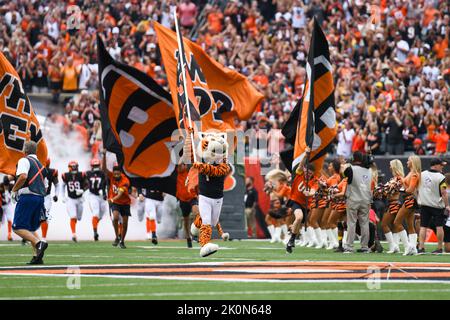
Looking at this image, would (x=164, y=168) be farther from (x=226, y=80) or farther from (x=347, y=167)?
(x=347, y=167)

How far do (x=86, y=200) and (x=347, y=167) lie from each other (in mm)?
10749

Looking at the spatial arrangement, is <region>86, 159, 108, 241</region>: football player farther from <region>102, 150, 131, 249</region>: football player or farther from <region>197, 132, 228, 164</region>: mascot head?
<region>197, 132, 228, 164</region>: mascot head

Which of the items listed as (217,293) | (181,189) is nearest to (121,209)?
(181,189)

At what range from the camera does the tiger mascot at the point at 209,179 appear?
16.3 metres

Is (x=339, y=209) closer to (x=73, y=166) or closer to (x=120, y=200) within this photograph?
(x=120, y=200)

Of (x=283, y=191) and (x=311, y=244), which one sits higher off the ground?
(x=283, y=191)

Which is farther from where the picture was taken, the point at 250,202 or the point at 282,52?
the point at 282,52

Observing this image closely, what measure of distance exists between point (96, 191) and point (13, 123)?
7.72m

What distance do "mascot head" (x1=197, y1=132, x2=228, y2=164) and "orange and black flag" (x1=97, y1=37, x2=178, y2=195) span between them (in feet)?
19.3

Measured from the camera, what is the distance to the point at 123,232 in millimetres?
23250

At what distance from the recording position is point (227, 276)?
14.0 metres

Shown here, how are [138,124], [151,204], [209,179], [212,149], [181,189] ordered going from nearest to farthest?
1. [212,149]
2. [209,179]
3. [138,124]
4. [181,189]
5. [151,204]

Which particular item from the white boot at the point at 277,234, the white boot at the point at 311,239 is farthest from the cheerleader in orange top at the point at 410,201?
the white boot at the point at 277,234
